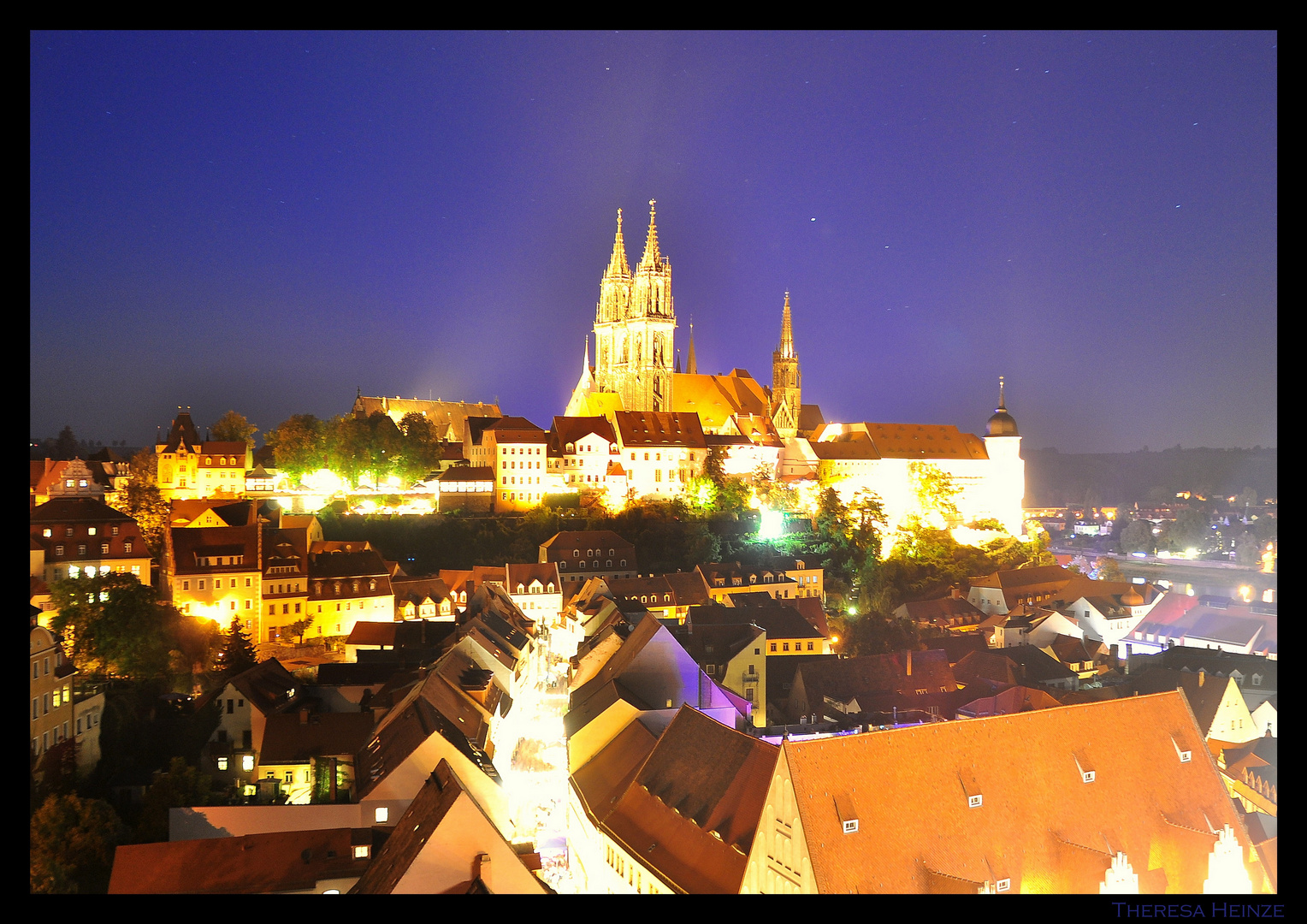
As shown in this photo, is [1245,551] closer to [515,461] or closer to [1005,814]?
[1005,814]

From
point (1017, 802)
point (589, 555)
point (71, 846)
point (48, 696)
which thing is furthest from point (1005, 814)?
point (589, 555)

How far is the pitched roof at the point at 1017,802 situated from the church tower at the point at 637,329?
141 feet

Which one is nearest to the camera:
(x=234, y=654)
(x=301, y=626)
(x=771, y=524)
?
(x=234, y=654)

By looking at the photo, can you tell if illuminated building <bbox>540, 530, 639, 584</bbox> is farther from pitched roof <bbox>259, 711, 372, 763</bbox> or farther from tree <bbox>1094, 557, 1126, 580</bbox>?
tree <bbox>1094, 557, 1126, 580</bbox>

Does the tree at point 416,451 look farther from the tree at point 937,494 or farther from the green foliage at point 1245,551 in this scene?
the green foliage at point 1245,551

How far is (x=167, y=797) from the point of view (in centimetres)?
1207

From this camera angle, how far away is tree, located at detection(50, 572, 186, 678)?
56.3ft

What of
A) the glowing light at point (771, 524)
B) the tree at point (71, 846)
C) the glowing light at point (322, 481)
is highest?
the glowing light at point (322, 481)

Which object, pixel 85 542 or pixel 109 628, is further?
pixel 85 542

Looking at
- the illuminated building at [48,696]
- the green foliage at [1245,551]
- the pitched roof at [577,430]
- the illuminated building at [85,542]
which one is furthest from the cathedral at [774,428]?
the illuminated building at [48,696]

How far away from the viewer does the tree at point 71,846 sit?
1027cm

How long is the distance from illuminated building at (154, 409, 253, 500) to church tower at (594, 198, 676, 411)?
23632 millimetres

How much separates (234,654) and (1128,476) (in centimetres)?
3762
